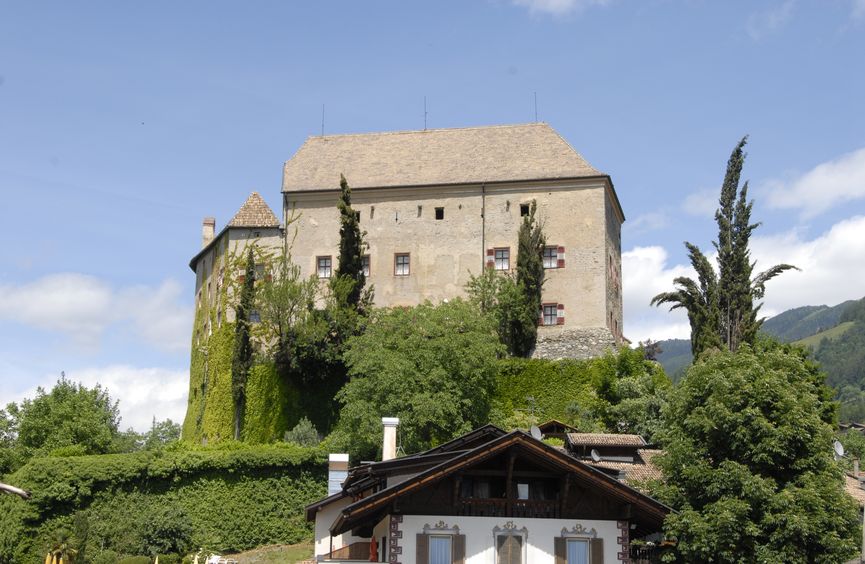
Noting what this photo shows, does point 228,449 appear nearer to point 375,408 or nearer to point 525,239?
point 375,408

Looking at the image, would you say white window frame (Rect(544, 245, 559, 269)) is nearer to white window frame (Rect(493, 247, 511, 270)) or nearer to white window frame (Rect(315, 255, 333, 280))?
white window frame (Rect(493, 247, 511, 270))

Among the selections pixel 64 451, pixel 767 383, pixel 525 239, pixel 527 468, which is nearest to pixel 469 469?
pixel 527 468

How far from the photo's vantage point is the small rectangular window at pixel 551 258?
62094mm

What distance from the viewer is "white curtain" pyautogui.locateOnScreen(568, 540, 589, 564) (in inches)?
1062

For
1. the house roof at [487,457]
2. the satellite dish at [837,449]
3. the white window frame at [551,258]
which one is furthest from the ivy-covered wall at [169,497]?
the satellite dish at [837,449]

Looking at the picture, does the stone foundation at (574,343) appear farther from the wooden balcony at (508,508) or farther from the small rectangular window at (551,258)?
the wooden balcony at (508,508)

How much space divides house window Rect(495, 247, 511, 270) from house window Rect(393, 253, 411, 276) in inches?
197

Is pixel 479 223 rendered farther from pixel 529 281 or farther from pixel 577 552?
pixel 577 552

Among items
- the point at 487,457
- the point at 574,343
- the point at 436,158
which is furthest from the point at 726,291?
the point at 487,457

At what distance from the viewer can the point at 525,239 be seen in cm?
6025

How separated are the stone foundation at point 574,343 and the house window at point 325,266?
12.4 metres

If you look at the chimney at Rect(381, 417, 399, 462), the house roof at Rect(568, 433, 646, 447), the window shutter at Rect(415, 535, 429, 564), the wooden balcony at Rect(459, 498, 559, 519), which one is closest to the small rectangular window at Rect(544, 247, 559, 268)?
the house roof at Rect(568, 433, 646, 447)

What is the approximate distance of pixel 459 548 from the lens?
26531 millimetres

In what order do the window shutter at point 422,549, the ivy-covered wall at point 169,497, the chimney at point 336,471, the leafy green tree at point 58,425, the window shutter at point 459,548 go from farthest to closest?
the leafy green tree at point 58,425, the ivy-covered wall at point 169,497, the chimney at point 336,471, the window shutter at point 459,548, the window shutter at point 422,549
